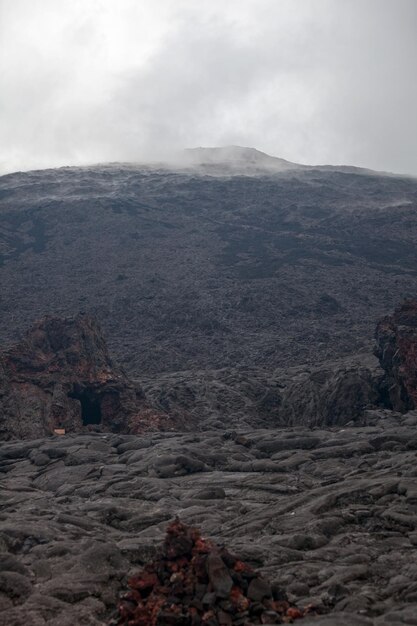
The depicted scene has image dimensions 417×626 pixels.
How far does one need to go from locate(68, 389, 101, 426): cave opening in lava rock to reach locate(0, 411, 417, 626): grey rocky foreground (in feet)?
26.8

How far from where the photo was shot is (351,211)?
10488 cm

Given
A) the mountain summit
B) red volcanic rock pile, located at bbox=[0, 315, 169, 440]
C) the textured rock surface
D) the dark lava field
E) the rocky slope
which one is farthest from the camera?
the mountain summit

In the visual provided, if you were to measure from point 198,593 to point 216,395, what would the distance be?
107 feet

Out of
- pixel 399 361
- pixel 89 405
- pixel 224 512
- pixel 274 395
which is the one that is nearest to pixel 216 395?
pixel 274 395

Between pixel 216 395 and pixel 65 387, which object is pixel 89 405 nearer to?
pixel 65 387

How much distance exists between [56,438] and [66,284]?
51.0 m

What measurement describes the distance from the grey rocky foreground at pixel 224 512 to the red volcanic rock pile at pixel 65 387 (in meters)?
4.70

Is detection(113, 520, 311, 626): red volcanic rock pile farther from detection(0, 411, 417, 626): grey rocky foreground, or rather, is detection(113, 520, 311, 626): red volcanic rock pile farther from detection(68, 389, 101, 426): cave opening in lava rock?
detection(68, 389, 101, 426): cave opening in lava rock

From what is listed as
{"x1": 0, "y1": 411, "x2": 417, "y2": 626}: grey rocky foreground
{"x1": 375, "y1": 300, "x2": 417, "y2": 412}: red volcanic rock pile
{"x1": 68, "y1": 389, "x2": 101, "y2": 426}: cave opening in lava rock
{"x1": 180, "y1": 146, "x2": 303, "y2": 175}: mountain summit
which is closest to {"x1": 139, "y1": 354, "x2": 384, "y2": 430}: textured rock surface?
{"x1": 375, "y1": 300, "x2": 417, "y2": 412}: red volcanic rock pile

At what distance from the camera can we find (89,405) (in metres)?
41.3

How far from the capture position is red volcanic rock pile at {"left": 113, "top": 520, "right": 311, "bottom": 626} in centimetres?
1178

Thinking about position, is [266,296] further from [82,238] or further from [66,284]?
[82,238]

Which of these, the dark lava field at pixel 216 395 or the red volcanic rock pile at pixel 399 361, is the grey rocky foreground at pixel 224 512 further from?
the red volcanic rock pile at pixel 399 361

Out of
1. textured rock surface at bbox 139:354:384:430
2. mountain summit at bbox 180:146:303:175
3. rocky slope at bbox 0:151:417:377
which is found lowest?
textured rock surface at bbox 139:354:384:430
